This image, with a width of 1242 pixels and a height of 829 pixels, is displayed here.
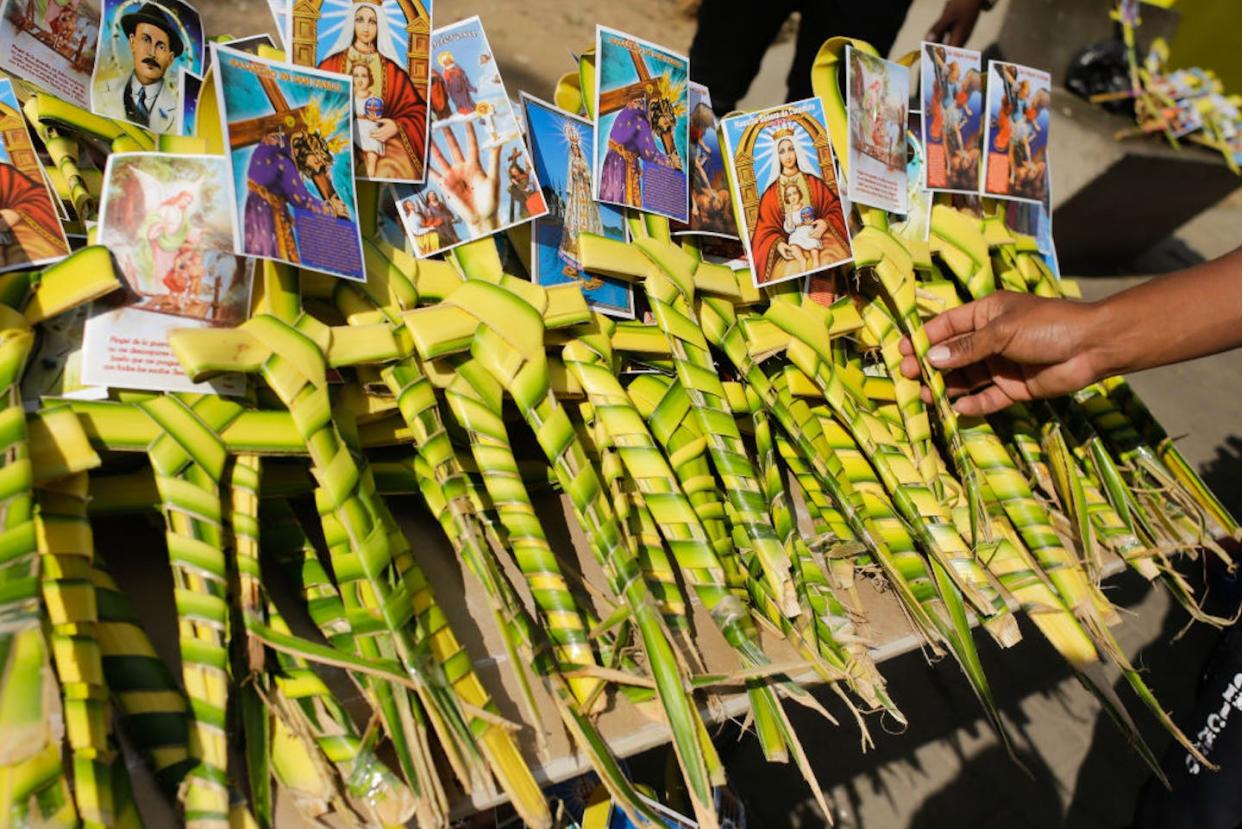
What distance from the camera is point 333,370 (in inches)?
32.8

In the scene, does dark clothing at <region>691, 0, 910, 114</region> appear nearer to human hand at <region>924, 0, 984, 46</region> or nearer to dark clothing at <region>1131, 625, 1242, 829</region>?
human hand at <region>924, 0, 984, 46</region>

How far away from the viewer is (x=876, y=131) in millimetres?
1248

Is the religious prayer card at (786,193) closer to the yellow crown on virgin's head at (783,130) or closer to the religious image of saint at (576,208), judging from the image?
the yellow crown on virgin's head at (783,130)

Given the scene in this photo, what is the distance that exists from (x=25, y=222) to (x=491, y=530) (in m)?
0.53

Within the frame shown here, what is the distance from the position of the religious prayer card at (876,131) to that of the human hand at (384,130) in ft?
2.17

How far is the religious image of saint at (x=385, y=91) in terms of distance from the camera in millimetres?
913

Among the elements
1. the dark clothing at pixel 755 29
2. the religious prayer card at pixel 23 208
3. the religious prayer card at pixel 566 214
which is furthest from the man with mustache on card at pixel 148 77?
the dark clothing at pixel 755 29

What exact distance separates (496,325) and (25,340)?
Result: 1.38 ft

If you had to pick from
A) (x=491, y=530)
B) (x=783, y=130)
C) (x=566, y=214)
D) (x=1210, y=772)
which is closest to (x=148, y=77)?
(x=566, y=214)

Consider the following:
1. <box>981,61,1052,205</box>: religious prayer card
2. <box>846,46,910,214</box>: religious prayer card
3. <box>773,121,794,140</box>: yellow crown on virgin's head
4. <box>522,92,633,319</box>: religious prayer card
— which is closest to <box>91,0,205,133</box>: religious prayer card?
<box>522,92,633,319</box>: religious prayer card

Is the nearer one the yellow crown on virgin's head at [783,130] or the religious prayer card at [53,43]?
the religious prayer card at [53,43]

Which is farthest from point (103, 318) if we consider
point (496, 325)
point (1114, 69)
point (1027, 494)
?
point (1114, 69)

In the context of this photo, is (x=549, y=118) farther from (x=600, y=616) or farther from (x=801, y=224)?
(x=600, y=616)

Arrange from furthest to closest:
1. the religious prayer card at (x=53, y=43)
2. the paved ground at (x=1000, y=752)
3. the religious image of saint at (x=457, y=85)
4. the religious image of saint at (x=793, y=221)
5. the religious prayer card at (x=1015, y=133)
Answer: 1. the paved ground at (x=1000, y=752)
2. the religious prayer card at (x=1015, y=133)
3. the religious image of saint at (x=793, y=221)
4. the religious image of saint at (x=457, y=85)
5. the religious prayer card at (x=53, y=43)
